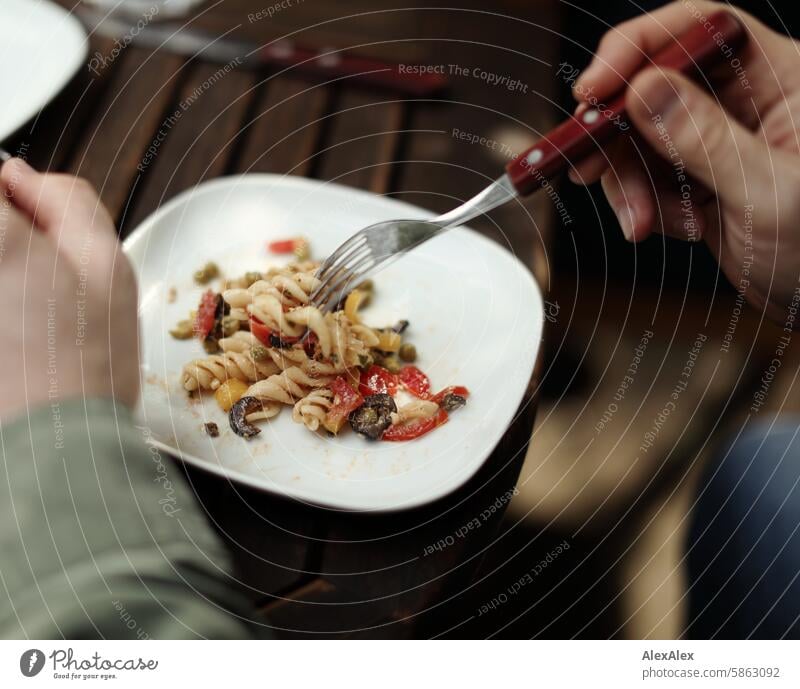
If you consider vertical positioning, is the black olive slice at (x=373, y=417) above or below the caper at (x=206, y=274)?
below

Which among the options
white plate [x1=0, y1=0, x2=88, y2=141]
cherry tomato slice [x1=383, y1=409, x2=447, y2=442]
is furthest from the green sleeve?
white plate [x1=0, y1=0, x2=88, y2=141]

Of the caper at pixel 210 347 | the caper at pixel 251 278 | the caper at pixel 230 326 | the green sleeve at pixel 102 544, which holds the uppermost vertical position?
the caper at pixel 251 278

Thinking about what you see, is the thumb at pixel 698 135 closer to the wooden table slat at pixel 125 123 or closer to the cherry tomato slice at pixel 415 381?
the cherry tomato slice at pixel 415 381

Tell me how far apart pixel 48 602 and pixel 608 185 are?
51 centimetres

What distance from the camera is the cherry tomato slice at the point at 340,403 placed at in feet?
1.74

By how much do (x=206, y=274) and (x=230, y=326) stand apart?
0.25ft

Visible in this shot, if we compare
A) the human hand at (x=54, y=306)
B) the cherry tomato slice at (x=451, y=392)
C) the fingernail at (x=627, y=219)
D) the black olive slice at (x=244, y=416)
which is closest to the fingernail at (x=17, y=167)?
the human hand at (x=54, y=306)

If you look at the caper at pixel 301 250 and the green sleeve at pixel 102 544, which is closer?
the green sleeve at pixel 102 544

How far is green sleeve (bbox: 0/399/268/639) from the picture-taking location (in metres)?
0.49

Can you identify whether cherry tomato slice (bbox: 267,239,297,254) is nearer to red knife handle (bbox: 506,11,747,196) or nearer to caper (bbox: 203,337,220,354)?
caper (bbox: 203,337,220,354)

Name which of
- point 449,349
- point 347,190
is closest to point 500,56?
point 347,190

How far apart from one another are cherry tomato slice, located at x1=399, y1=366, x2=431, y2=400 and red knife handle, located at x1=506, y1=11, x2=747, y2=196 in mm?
157

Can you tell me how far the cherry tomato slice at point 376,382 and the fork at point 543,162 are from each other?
6cm

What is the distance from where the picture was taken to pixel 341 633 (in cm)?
50
